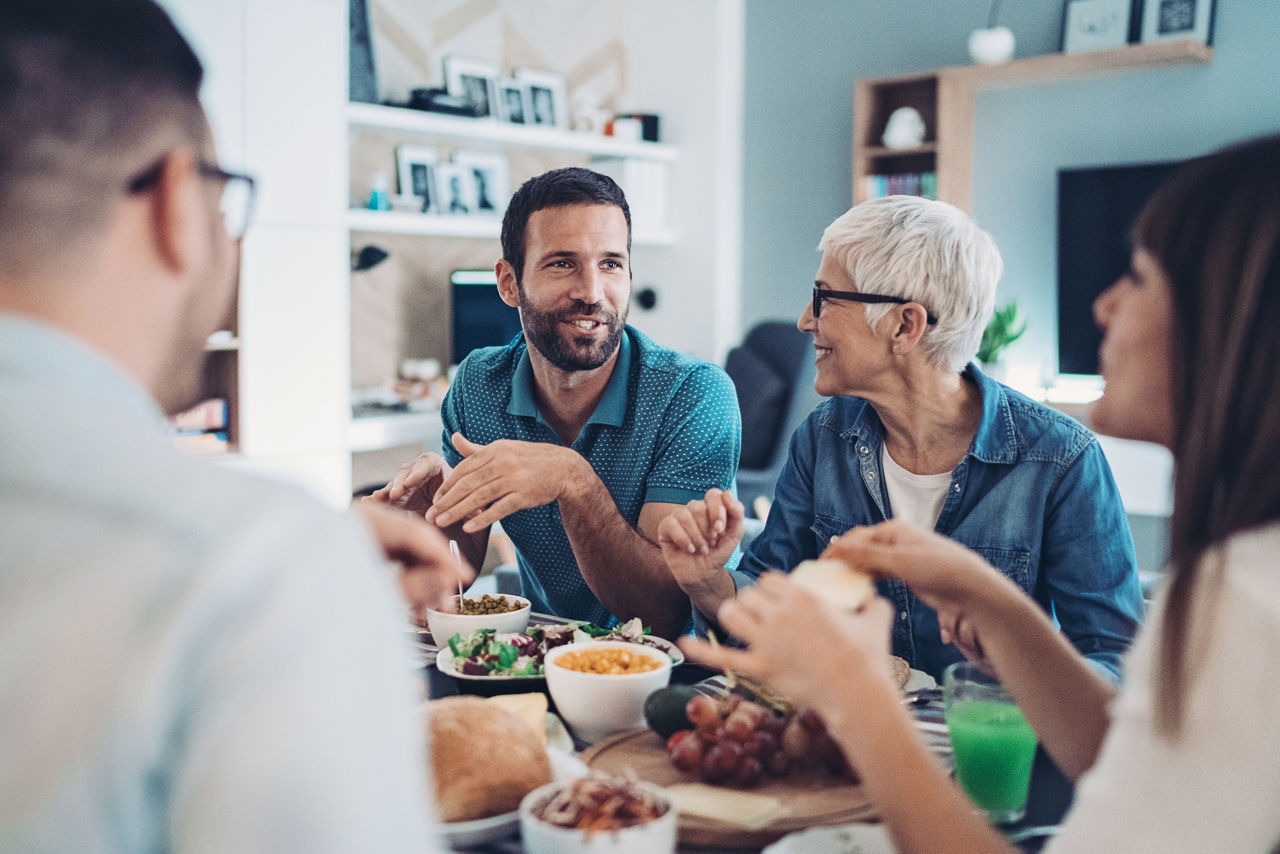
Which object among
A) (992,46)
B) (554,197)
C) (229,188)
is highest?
(992,46)

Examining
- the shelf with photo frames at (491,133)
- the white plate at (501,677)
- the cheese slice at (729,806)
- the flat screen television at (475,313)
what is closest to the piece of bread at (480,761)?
the cheese slice at (729,806)

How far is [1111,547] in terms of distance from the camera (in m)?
1.55

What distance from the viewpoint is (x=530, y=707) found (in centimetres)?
117

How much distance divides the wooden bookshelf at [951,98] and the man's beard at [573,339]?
2.75 meters

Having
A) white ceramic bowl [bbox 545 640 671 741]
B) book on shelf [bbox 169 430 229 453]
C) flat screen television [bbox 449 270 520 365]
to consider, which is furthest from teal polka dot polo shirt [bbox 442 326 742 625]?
flat screen television [bbox 449 270 520 365]

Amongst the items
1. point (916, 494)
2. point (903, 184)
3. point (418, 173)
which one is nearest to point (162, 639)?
point (916, 494)

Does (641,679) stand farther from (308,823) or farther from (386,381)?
(386,381)

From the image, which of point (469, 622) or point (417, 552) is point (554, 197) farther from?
point (417, 552)

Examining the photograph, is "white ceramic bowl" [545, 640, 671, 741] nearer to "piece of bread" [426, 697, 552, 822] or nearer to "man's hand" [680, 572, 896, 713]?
"piece of bread" [426, 697, 552, 822]

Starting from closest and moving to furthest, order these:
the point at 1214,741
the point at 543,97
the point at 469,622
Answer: the point at 1214,741 < the point at 469,622 < the point at 543,97

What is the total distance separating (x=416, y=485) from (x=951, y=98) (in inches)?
142

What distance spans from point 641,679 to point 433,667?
1.26ft

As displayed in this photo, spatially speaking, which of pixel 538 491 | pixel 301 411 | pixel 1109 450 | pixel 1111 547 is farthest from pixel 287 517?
pixel 1109 450

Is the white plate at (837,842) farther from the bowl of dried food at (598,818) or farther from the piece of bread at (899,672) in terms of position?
the piece of bread at (899,672)
